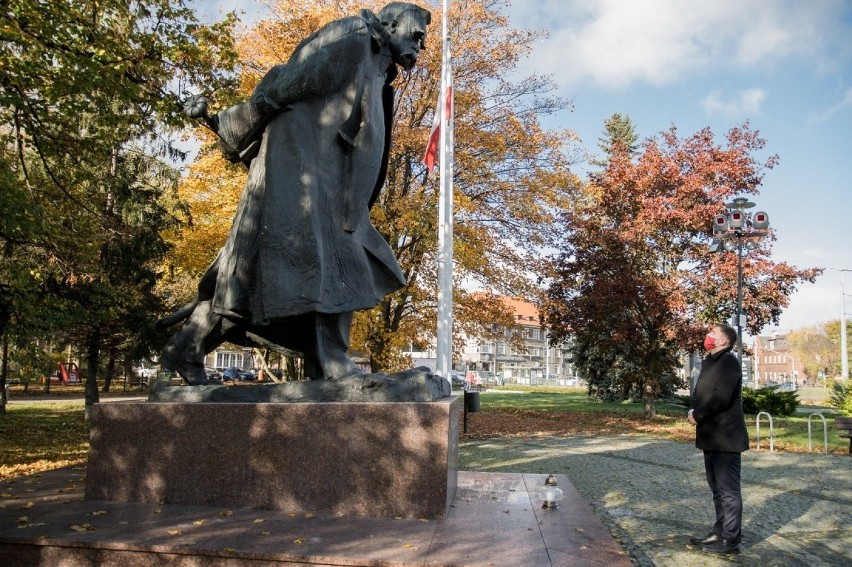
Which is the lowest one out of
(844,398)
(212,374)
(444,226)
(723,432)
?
(844,398)

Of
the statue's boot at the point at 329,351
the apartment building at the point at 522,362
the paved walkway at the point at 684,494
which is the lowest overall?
the apartment building at the point at 522,362

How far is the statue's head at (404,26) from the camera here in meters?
4.77

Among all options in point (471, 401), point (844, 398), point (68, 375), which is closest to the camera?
point (471, 401)

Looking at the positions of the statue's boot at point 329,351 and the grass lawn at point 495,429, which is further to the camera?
the grass lawn at point 495,429

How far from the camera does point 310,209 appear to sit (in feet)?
14.4

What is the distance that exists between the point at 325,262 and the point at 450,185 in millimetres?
9447

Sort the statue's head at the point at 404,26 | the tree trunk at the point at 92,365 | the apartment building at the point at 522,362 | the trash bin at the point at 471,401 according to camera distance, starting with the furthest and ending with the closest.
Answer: the apartment building at the point at 522,362
the tree trunk at the point at 92,365
the trash bin at the point at 471,401
the statue's head at the point at 404,26

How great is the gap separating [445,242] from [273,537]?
10301 mm

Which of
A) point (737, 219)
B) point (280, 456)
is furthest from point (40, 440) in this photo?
point (737, 219)

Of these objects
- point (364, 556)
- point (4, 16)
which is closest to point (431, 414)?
point (364, 556)

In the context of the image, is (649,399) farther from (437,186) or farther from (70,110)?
→ (70,110)

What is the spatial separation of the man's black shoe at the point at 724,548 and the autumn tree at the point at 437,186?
433 inches

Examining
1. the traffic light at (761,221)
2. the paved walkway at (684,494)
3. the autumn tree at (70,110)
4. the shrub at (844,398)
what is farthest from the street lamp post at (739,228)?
the autumn tree at (70,110)

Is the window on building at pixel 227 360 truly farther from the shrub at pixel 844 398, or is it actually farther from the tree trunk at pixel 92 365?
the shrub at pixel 844 398
